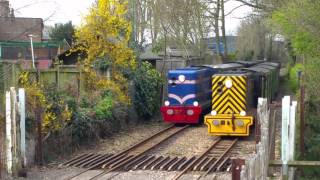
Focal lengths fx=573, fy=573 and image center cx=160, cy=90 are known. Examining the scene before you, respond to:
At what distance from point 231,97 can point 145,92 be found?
6917 millimetres

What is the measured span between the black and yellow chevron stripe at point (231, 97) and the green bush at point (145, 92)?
619cm

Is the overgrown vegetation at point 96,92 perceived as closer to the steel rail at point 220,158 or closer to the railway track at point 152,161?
the railway track at point 152,161

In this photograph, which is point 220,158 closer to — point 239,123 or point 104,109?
point 239,123

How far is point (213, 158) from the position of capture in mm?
15062

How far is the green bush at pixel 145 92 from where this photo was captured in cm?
2498

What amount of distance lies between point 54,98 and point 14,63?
4.82 feet

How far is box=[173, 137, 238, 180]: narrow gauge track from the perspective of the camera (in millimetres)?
13484

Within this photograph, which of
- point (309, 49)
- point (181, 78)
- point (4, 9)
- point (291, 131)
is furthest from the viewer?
point (181, 78)

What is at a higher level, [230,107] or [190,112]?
[230,107]

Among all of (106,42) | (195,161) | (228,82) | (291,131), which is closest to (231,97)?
(228,82)

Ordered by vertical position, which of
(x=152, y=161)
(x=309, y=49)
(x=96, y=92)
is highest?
(x=309, y=49)

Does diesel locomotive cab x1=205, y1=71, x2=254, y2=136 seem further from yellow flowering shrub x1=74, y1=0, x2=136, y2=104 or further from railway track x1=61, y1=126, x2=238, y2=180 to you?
yellow flowering shrub x1=74, y1=0, x2=136, y2=104

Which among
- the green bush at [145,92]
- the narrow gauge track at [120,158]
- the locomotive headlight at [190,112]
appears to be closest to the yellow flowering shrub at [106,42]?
the green bush at [145,92]

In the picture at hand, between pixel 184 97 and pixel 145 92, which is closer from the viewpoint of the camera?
pixel 184 97
